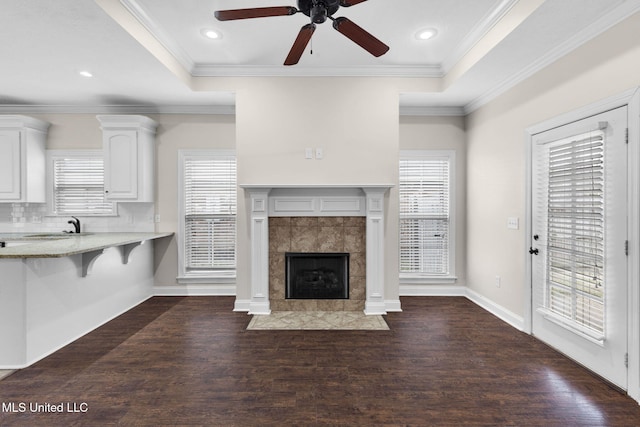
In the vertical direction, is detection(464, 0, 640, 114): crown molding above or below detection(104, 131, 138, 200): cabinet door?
Answer: above

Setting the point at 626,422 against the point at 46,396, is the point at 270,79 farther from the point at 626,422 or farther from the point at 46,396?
the point at 626,422

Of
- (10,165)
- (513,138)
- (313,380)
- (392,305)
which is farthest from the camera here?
(10,165)

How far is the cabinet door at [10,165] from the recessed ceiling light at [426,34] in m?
5.11

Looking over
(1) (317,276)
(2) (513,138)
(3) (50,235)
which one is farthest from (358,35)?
(3) (50,235)

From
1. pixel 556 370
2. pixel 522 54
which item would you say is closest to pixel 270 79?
pixel 522 54

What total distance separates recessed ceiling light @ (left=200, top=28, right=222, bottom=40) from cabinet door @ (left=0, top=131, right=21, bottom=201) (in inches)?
123

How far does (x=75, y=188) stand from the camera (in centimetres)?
449

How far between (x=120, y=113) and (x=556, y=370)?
18.8ft

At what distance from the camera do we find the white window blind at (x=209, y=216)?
179 inches

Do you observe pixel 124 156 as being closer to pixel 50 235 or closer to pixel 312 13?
pixel 50 235

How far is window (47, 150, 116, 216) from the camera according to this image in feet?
14.7

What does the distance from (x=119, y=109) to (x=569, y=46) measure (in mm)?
5255

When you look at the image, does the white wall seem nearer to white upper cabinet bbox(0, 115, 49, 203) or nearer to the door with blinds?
the door with blinds

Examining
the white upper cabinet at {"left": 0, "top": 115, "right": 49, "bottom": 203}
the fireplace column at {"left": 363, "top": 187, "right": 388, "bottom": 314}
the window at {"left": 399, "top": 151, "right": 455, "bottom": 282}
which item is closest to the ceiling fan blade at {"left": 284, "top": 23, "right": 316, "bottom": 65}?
the fireplace column at {"left": 363, "top": 187, "right": 388, "bottom": 314}
